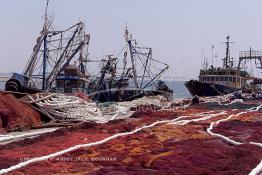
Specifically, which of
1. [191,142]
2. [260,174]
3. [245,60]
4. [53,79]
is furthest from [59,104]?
[245,60]

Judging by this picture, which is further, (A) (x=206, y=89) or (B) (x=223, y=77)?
(B) (x=223, y=77)

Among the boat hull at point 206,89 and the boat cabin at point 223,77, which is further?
the boat cabin at point 223,77

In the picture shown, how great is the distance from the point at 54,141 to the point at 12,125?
2.26 meters

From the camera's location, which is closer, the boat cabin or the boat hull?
the boat hull

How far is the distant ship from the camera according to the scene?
119 feet

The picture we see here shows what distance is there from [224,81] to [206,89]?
377 centimetres

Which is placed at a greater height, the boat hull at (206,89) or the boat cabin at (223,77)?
the boat cabin at (223,77)

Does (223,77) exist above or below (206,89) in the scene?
above

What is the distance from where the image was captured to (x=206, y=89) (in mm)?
36156

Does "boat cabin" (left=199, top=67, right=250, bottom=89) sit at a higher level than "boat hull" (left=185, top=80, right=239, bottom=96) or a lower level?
higher

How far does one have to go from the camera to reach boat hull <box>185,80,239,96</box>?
36.1m

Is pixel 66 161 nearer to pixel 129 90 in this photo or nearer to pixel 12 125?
pixel 12 125

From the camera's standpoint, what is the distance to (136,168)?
535 cm

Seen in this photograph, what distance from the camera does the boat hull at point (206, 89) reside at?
118ft
